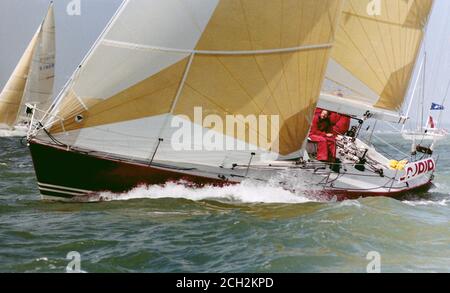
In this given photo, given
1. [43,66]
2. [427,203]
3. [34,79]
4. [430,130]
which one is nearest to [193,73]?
[427,203]

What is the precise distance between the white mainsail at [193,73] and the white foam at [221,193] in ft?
2.09

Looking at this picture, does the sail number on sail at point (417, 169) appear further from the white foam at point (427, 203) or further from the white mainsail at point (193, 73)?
the white mainsail at point (193, 73)

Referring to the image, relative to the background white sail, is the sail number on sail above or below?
below

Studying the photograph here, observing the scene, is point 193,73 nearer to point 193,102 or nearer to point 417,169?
point 193,102

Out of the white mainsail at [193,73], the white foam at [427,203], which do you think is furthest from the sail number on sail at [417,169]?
the white mainsail at [193,73]

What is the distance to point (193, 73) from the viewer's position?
36.1 ft

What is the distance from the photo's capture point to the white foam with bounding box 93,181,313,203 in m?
11.4

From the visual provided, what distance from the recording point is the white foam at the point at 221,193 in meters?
11.4

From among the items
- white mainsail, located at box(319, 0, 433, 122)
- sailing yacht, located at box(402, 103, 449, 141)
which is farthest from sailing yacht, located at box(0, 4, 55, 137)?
white mainsail, located at box(319, 0, 433, 122)

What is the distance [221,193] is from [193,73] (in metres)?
2.78

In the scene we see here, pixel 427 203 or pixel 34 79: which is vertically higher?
pixel 34 79

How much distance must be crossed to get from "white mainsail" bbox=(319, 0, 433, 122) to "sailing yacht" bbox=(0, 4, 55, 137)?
974 inches

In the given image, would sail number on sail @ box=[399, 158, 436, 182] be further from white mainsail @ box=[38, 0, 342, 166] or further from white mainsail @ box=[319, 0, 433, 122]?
white mainsail @ box=[38, 0, 342, 166]
